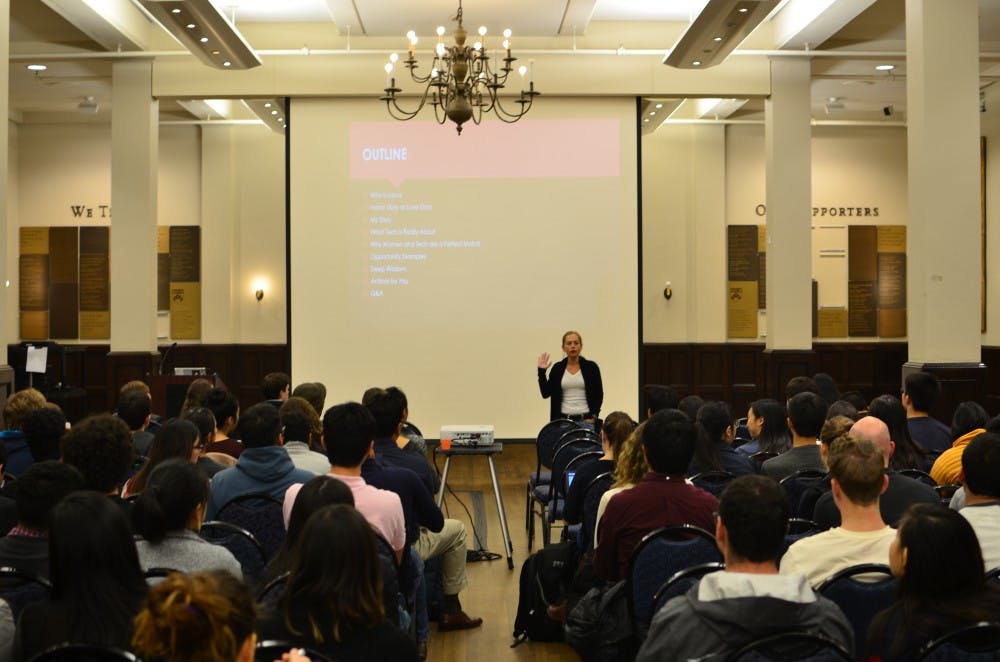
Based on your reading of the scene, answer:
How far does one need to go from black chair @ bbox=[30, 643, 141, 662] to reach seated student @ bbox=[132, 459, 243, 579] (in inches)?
27.1

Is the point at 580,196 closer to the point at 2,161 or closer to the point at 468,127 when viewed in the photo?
the point at 468,127

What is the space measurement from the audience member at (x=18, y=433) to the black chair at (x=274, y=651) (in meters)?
3.25

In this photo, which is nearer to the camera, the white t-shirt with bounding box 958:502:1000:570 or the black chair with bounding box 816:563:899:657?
the black chair with bounding box 816:563:899:657

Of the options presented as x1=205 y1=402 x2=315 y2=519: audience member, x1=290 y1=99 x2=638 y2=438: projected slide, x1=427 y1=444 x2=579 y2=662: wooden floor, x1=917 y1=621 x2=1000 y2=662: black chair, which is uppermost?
x1=290 y1=99 x2=638 y2=438: projected slide

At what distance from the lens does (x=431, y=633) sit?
5090 mm

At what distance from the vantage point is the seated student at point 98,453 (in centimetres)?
359

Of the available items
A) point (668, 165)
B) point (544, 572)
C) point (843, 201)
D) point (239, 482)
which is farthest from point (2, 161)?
point (843, 201)

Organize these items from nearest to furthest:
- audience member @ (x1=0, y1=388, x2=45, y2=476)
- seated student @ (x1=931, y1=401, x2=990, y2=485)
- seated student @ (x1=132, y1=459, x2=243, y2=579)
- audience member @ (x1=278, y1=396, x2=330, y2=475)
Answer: seated student @ (x1=132, y1=459, x2=243, y2=579) < audience member @ (x1=278, y1=396, x2=330, y2=475) < seated student @ (x1=931, y1=401, x2=990, y2=485) < audience member @ (x1=0, y1=388, x2=45, y2=476)

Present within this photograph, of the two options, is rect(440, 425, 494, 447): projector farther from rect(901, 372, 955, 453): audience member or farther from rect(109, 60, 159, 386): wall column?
rect(109, 60, 159, 386): wall column

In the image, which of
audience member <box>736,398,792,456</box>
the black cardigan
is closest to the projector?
audience member <box>736,398,792,456</box>

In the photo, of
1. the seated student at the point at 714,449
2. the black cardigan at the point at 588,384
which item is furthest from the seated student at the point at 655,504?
the black cardigan at the point at 588,384

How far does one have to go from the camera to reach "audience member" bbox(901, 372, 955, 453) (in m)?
5.94

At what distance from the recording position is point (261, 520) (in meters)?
3.89

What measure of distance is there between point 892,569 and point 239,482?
2562 mm
